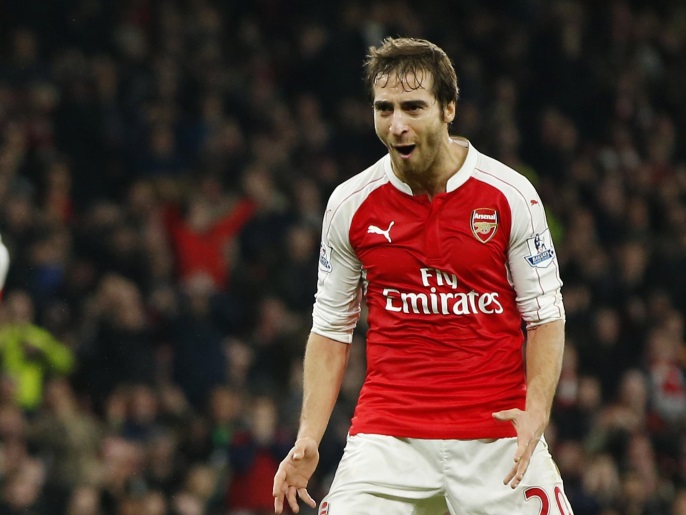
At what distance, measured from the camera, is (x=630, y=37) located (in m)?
18.0

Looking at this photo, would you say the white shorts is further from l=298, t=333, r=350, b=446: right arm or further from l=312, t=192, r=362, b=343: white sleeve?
l=312, t=192, r=362, b=343: white sleeve

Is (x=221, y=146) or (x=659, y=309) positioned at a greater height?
(x=221, y=146)

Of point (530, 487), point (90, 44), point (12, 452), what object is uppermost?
point (90, 44)

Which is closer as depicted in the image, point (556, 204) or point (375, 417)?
point (375, 417)

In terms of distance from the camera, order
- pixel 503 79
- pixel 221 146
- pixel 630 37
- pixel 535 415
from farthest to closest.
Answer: pixel 630 37
pixel 503 79
pixel 221 146
pixel 535 415

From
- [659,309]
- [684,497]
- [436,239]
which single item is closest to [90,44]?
[659,309]

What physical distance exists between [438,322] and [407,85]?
844 mm

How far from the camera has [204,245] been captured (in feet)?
41.3

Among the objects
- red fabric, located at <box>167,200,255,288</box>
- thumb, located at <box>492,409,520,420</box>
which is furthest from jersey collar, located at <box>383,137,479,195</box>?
red fabric, located at <box>167,200,255,288</box>

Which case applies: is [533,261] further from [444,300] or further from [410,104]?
[410,104]

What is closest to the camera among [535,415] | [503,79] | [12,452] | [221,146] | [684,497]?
[535,415]

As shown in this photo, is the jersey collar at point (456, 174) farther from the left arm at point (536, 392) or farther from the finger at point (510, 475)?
the finger at point (510, 475)

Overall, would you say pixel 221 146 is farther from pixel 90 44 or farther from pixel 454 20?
pixel 454 20

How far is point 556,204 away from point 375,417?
998 centimetres
